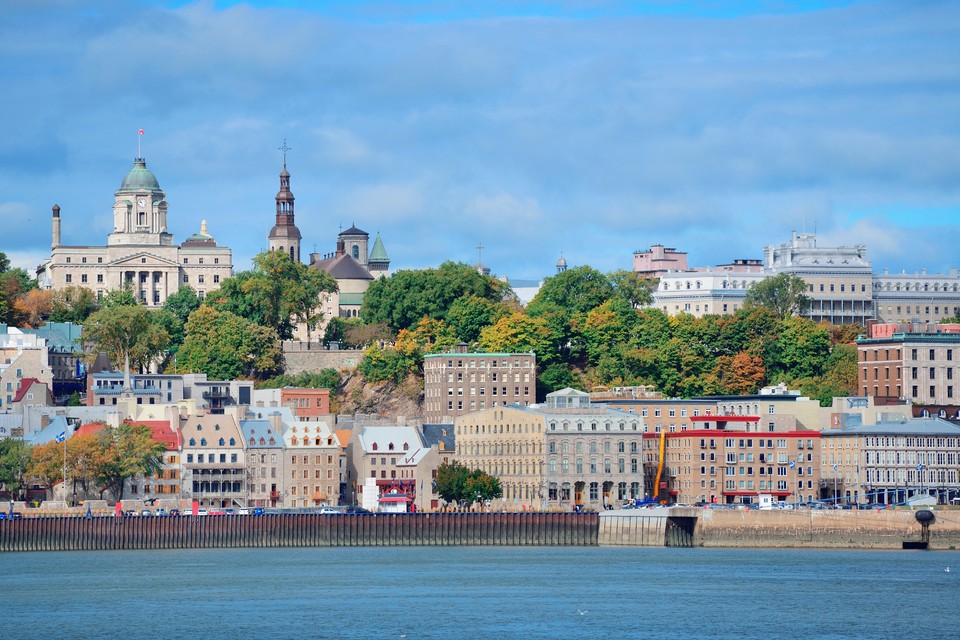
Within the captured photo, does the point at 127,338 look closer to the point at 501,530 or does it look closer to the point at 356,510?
the point at 356,510

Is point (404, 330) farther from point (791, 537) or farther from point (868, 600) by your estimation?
point (868, 600)

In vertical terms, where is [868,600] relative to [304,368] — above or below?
below

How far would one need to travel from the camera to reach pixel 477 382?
Result: 7328 inches

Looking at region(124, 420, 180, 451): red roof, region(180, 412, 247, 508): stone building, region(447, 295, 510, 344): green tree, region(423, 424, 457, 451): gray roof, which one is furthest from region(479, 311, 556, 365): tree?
region(124, 420, 180, 451): red roof

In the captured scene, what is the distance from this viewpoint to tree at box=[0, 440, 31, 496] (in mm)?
156125

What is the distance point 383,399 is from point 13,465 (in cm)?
4019

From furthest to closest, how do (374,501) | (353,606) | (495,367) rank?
(495,367) < (374,501) < (353,606)

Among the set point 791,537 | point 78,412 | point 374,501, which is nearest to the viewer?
point 791,537

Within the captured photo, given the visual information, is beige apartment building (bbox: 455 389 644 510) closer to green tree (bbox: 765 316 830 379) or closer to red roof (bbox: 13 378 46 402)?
green tree (bbox: 765 316 830 379)

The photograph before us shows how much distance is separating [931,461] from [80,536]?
5042 cm

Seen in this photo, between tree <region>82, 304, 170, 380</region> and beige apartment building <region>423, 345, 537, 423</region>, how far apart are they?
20.6 metres

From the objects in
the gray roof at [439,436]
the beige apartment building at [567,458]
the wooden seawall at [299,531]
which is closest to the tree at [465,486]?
the beige apartment building at [567,458]

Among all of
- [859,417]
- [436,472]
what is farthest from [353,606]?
[859,417]

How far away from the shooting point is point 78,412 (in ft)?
566
